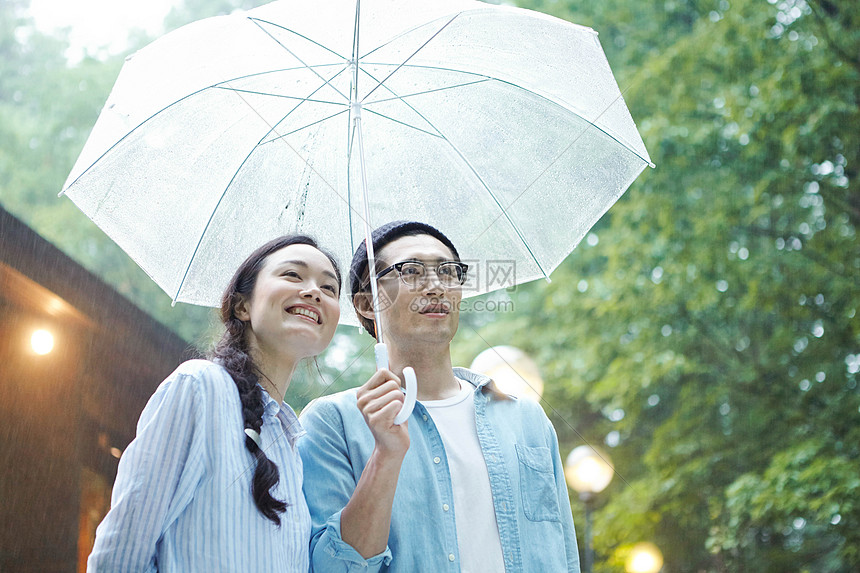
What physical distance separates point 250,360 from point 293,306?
0.17m

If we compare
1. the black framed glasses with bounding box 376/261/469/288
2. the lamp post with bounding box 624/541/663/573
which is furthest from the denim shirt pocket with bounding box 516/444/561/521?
the lamp post with bounding box 624/541/663/573

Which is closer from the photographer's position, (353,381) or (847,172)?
(847,172)

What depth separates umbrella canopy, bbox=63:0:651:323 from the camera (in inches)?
73.1

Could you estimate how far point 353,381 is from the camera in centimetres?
633

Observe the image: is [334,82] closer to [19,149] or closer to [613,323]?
[19,149]

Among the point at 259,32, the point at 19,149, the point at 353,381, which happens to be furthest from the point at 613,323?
the point at 259,32

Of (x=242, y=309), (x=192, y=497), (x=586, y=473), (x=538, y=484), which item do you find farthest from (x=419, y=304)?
(x=586, y=473)

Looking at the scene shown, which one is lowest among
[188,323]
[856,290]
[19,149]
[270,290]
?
[270,290]

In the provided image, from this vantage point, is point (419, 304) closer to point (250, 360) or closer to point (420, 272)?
point (420, 272)

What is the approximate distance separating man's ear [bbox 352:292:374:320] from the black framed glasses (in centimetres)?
15

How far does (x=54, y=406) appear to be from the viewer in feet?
7.65

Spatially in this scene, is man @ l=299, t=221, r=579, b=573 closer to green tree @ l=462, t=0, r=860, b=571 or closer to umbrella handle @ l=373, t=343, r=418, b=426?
umbrella handle @ l=373, t=343, r=418, b=426

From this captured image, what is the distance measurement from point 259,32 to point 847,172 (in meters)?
5.27

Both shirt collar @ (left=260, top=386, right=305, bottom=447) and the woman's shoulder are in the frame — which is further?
→ shirt collar @ (left=260, top=386, right=305, bottom=447)
